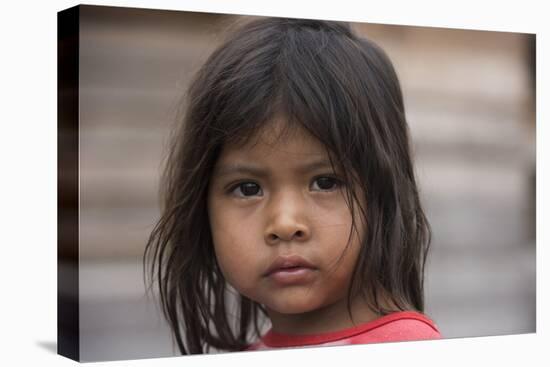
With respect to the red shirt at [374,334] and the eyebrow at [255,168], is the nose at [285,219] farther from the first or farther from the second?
the red shirt at [374,334]

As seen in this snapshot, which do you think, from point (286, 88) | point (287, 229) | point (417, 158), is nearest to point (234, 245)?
point (287, 229)

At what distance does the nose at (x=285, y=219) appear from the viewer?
418cm

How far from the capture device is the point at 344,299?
4.30m

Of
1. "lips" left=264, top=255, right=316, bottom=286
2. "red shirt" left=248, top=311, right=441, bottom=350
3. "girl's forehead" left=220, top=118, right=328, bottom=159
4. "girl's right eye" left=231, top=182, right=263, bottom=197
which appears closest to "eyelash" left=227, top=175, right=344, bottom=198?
"girl's right eye" left=231, top=182, right=263, bottom=197

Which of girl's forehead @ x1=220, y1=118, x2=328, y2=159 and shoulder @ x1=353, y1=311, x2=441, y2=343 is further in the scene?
shoulder @ x1=353, y1=311, x2=441, y2=343

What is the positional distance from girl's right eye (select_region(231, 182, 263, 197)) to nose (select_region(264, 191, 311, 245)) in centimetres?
7

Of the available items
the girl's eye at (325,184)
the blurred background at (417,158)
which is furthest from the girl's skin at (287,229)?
the blurred background at (417,158)

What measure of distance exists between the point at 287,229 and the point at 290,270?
0.17m

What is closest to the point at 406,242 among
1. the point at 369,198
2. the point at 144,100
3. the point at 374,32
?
the point at 369,198

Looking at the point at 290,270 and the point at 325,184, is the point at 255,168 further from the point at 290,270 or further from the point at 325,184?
the point at 290,270

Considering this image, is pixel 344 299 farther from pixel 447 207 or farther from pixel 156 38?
pixel 156 38

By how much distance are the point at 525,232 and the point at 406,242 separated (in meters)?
1.00

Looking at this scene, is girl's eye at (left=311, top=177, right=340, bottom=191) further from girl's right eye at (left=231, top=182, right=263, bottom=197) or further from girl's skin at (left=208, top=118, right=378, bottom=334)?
girl's right eye at (left=231, top=182, right=263, bottom=197)

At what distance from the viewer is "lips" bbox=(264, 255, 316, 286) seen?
4.23 meters
